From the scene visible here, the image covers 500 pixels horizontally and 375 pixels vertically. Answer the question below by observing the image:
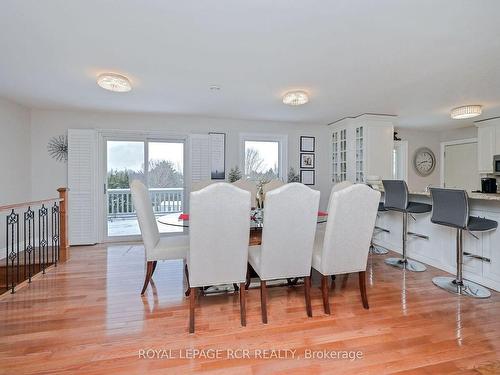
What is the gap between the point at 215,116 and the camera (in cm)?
468

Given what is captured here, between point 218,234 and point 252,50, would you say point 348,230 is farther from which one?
point 252,50

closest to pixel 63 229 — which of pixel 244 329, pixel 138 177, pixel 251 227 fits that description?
pixel 138 177

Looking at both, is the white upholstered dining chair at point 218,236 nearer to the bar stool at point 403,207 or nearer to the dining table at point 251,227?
the dining table at point 251,227

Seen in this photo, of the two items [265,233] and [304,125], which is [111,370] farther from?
[304,125]

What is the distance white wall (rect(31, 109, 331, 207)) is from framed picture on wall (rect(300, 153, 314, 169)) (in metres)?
0.12

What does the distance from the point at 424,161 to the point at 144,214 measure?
648 centimetres

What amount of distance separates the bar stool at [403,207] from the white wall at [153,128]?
204 cm

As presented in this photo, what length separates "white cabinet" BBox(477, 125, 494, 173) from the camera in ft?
15.4

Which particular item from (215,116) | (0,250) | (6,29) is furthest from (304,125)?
(0,250)

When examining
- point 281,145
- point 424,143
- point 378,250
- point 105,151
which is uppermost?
point 424,143

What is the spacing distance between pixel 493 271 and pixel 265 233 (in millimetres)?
2470

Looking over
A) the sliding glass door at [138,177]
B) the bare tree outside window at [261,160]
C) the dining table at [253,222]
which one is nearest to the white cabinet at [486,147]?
the bare tree outside window at [261,160]

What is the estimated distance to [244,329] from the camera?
192cm

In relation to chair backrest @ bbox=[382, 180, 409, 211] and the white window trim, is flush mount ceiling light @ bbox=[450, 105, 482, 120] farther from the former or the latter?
the white window trim
